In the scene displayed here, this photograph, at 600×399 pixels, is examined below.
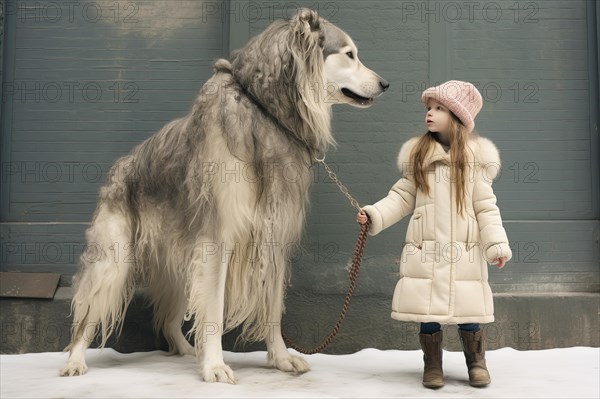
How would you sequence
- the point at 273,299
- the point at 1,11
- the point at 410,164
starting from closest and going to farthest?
1. the point at 410,164
2. the point at 273,299
3. the point at 1,11

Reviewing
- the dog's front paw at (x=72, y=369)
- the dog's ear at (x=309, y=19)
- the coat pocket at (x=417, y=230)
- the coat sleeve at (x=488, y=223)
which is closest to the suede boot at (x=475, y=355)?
the coat sleeve at (x=488, y=223)

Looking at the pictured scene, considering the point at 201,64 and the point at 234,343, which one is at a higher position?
the point at 201,64

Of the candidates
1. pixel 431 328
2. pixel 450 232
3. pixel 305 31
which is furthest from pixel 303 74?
pixel 431 328

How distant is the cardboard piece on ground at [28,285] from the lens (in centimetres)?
462

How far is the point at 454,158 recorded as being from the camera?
3594 mm

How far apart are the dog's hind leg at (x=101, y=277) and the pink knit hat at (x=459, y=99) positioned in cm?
214

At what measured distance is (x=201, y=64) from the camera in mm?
5094

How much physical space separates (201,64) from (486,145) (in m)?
2.48

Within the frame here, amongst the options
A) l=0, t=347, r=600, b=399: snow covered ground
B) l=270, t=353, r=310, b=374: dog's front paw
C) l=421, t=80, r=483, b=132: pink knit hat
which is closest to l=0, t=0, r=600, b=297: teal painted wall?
l=0, t=347, r=600, b=399: snow covered ground

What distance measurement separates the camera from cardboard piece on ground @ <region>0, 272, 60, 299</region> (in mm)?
4621

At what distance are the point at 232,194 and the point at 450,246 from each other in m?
1.29

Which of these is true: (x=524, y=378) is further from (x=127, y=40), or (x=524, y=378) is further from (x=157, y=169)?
(x=127, y=40)

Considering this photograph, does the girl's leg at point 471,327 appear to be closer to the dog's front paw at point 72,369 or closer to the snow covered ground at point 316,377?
the snow covered ground at point 316,377

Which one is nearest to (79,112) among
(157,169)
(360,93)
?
(157,169)
